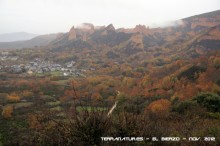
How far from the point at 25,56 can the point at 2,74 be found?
67180 millimetres

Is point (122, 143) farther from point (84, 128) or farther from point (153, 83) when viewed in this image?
point (153, 83)

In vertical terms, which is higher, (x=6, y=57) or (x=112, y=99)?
(x=112, y=99)

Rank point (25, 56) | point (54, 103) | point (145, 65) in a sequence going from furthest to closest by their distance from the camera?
point (25, 56), point (145, 65), point (54, 103)

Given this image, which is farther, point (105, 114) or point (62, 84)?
point (62, 84)

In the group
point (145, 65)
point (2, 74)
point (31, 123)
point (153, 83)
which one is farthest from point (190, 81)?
point (2, 74)

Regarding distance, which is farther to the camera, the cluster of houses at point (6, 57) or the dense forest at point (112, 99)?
the cluster of houses at point (6, 57)

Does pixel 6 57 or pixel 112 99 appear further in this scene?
pixel 6 57

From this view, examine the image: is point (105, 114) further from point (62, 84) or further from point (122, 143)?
point (62, 84)

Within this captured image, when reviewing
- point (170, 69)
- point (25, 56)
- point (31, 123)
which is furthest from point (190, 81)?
point (25, 56)

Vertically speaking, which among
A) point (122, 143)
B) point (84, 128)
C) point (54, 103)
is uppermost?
point (84, 128)

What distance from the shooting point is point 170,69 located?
105625 millimetres

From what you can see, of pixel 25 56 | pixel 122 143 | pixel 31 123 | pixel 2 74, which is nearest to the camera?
pixel 122 143

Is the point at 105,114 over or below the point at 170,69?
over

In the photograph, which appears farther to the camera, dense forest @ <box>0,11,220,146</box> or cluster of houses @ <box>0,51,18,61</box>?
cluster of houses @ <box>0,51,18,61</box>
